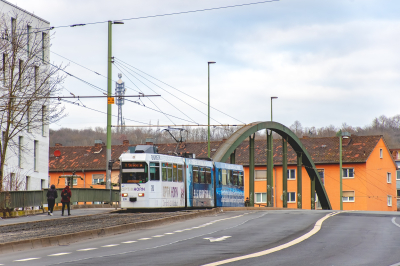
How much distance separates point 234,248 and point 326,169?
66676mm

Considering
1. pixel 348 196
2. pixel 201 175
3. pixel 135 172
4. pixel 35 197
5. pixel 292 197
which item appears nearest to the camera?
pixel 135 172

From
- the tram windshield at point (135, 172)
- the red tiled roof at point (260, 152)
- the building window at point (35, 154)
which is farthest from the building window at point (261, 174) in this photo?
the tram windshield at point (135, 172)

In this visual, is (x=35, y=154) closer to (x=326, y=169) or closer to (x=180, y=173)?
(x=180, y=173)

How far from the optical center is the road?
12.3 meters

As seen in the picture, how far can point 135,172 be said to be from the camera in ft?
107

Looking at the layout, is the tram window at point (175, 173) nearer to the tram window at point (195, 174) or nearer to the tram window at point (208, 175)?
the tram window at point (195, 174)

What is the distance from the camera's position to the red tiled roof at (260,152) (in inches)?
3135

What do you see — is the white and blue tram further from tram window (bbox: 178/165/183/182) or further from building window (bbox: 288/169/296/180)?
building window (bbox: 288/169/296/180)

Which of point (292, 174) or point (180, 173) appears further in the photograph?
point (292, 174)

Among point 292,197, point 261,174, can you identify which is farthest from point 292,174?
point 261,174

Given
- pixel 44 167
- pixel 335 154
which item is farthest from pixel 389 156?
pixel 44 167

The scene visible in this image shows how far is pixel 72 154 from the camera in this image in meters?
86.3

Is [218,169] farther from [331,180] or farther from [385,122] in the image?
[385,122]

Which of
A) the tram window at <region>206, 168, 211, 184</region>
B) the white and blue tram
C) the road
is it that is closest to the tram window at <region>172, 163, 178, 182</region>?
the white and blue tram
